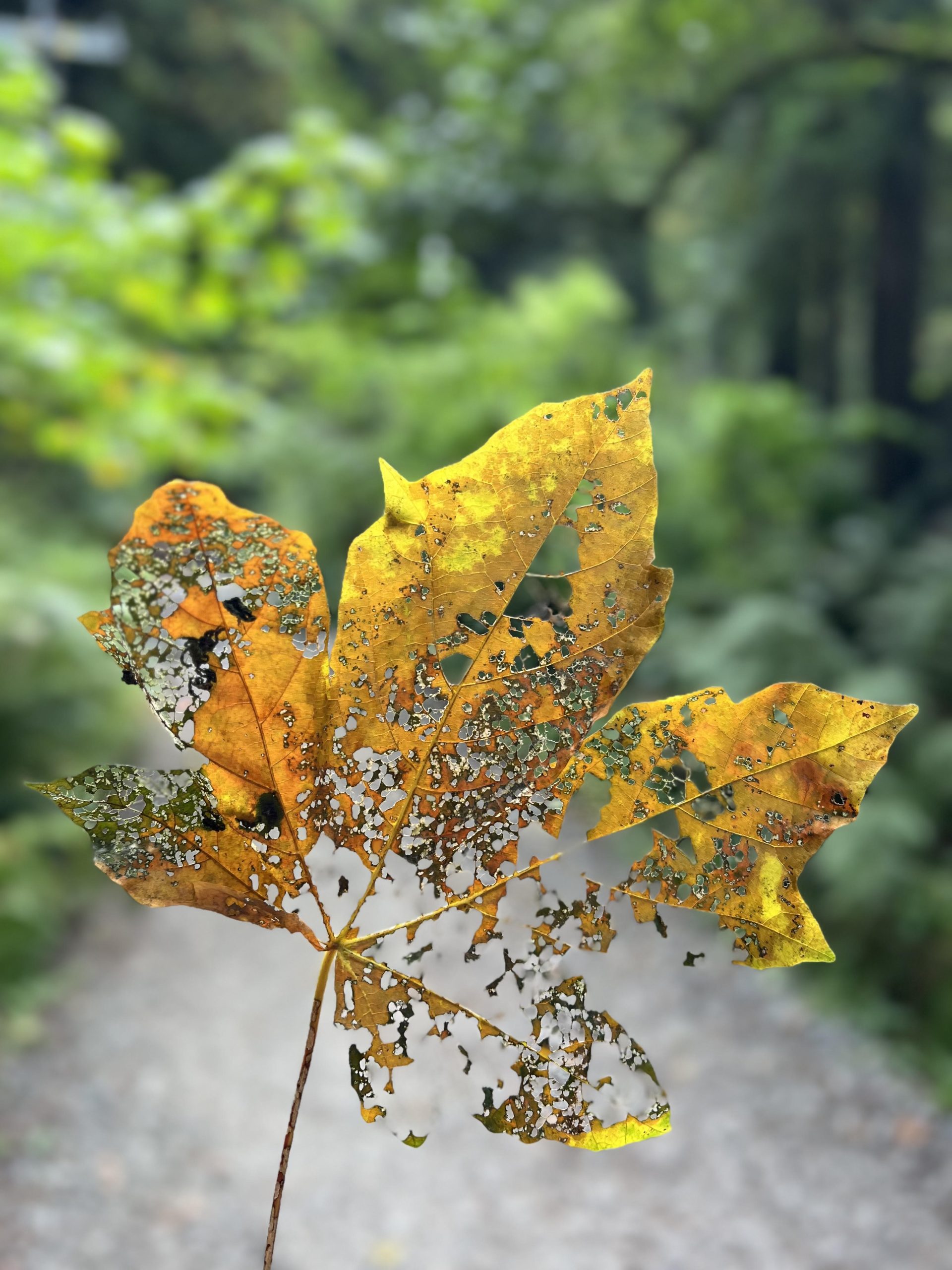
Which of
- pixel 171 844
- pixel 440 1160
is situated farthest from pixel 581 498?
pixel 440 1160

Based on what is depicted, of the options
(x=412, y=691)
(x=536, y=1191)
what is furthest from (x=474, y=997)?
(x=412, y=691)

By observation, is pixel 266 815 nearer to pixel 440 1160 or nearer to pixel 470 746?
pixel 470 746

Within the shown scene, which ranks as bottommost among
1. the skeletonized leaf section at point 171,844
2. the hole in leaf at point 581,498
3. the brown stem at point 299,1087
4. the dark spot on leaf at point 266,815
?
the brown stem at point 299,1087

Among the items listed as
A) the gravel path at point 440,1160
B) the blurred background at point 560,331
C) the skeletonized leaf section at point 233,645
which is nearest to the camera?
the skeletonized leaf section at point 233,645

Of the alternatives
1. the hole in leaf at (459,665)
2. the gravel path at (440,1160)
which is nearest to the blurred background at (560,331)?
the gravel path at (440,1160)

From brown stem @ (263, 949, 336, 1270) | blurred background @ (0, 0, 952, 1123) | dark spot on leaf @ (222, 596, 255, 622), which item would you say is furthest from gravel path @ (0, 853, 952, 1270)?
dark spot on leaf @ (222, 596, 255, 622)

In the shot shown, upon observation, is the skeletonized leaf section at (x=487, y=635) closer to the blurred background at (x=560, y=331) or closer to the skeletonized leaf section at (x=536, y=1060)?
the skeletonized leaf section at (x=536, y=1060)
